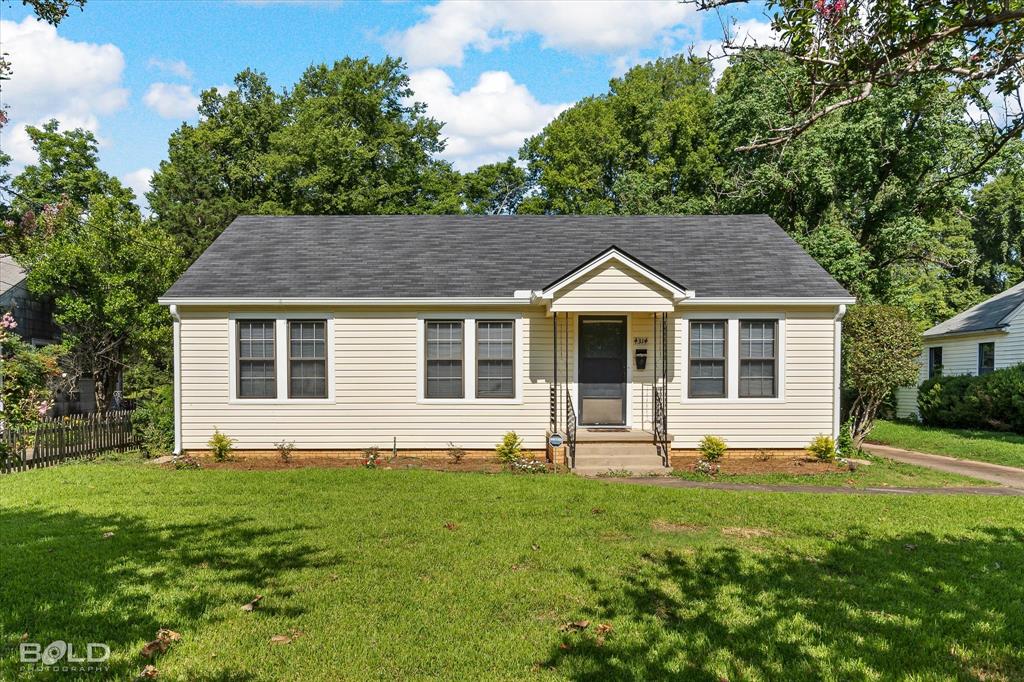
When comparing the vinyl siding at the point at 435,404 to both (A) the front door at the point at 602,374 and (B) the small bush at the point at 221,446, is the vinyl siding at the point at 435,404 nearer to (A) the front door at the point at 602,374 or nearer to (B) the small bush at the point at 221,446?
(B) the small bush at the point at 221,446

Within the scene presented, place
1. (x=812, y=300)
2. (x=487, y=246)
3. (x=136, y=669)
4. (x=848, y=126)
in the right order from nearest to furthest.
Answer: (x=136, y=669) < (x=812, y=300) < (x=487, y=246) < (x=848, y=126)

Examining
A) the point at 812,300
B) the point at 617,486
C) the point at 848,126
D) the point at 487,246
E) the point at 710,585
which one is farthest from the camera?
the point at 848,126

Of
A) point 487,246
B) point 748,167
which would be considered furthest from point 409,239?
point 748,167

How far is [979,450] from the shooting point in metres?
14.9

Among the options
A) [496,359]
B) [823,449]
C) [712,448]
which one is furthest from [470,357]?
[823,449]

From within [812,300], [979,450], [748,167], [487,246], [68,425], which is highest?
[748,167]

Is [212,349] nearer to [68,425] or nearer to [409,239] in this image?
[68,425]

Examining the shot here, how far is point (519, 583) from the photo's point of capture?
5.21m

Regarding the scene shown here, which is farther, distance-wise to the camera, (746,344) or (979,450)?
(979,450)

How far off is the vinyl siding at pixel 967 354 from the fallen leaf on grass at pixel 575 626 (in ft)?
69.0

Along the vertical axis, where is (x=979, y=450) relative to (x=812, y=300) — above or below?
below

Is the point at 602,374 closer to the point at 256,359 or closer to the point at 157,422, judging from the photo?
the point at 256,359

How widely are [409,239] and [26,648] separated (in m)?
11.5

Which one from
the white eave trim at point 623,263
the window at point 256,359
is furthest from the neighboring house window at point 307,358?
the white eave trim at point 623,263
